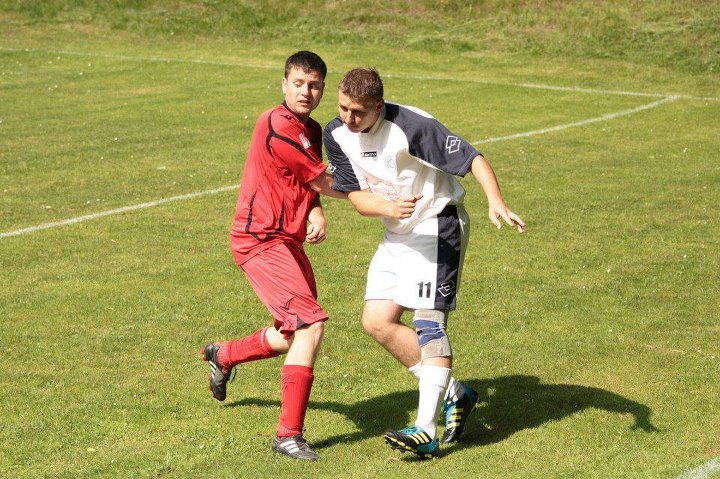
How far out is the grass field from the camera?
6.62 m

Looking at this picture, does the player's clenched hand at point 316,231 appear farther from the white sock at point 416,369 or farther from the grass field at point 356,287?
the grass field at point 356,287

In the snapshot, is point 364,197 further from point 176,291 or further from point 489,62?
point 489,62

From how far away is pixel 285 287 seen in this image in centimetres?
660

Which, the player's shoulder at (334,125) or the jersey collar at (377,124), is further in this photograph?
the player's shoulder at (334,125)

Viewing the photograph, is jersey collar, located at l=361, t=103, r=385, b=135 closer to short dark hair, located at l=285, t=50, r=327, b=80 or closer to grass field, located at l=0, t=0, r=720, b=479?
short dark hair, located at l=285, t=50, r=327, b=80

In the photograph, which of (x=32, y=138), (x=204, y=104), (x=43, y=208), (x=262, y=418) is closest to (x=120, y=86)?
(x=204, y=104)

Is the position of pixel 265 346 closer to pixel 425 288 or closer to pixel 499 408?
pixel 425 288

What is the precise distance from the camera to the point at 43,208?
511 inches

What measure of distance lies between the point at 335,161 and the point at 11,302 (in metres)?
3.91

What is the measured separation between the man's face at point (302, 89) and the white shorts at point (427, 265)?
2.95 feet

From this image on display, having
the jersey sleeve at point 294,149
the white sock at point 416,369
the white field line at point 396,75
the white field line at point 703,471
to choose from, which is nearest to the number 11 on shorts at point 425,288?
the white sock at point 416,369

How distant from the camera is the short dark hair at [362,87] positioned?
6.27m

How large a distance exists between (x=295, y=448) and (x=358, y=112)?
6.07ft

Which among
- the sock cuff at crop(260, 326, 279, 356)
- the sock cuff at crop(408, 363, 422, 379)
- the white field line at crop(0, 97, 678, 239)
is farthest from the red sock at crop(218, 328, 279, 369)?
the white field line at crop(0, 97, 678, 239)
